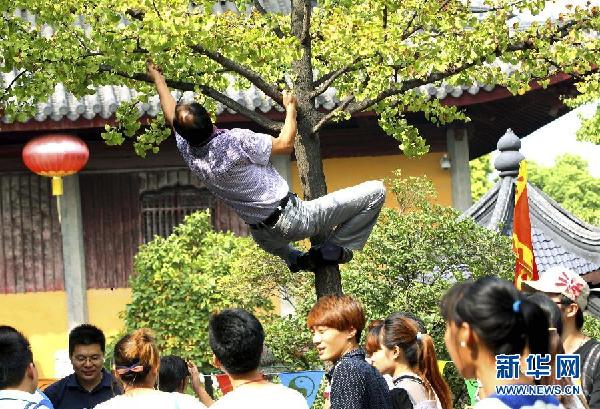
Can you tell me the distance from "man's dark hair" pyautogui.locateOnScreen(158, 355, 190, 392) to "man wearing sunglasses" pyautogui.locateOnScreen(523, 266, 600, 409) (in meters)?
1.75

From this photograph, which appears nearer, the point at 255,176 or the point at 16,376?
the point at 16,376

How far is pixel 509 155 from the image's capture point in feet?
44.5

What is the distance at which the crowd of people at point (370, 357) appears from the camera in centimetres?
376

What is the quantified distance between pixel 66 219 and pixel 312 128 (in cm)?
853

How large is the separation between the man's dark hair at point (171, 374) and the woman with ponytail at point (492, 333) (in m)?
2.73

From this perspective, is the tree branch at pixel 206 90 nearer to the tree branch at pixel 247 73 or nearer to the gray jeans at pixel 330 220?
the tree branch at pixel 247 73

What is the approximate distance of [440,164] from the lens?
1585 centimetres

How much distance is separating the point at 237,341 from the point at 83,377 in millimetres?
2331

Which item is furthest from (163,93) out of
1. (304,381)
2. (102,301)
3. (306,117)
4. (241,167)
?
(102,301)

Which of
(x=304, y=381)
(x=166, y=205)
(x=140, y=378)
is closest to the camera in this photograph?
(x=140, y=378)

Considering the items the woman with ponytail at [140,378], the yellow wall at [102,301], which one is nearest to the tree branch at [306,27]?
the woman with ponytail at [140,378]

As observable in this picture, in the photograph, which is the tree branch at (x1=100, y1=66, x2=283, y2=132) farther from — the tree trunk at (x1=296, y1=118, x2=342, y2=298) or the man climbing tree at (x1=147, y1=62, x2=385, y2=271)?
the man climbing tree at (x1=147, y1=62, x2=385, y2=271)

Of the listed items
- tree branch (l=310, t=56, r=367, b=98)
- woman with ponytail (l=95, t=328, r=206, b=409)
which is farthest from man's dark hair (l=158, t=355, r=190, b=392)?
tree branch (l=310, t=56, r=367, b=98)

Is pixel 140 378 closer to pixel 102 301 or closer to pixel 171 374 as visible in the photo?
pixel 171 374
